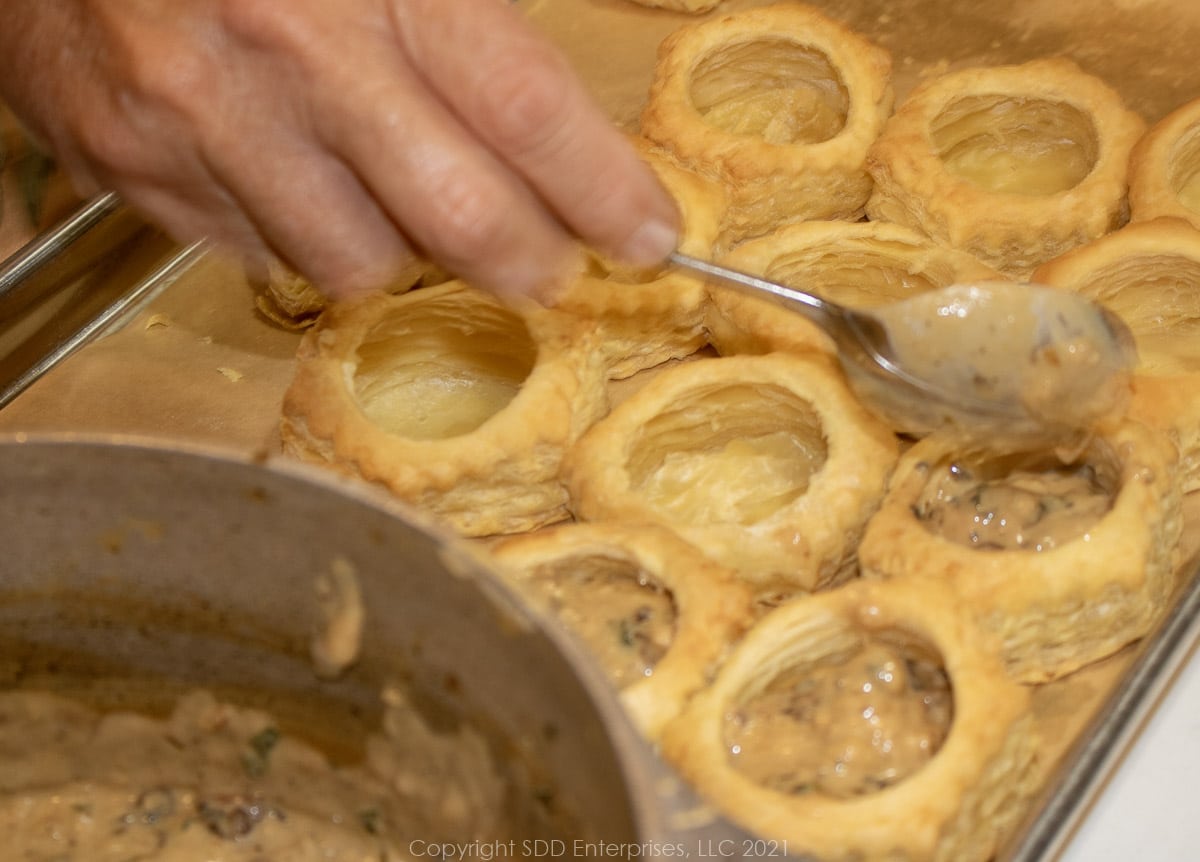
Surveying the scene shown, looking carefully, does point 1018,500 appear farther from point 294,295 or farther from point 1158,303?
point 294,295

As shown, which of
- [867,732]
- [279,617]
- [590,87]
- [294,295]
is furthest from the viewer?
[590,87]

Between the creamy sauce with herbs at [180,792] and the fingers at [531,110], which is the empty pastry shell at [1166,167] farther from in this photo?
the creamy sauce with herbs at [180,792]

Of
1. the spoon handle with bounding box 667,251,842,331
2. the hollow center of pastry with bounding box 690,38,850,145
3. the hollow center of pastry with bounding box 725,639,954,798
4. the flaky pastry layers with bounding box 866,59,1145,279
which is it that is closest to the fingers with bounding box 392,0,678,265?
the spoon handle with bounding box 667,251,842,331

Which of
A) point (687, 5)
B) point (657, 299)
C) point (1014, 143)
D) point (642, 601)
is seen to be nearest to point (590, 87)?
point (687, 5)

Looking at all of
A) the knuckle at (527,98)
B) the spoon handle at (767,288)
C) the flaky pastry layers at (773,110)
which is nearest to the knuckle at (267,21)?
the knuckle at (527,98)

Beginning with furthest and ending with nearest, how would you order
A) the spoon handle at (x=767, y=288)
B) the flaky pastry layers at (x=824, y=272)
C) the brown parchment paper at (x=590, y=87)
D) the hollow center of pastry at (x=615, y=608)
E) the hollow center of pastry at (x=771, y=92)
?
1. the hollow center of pastry at (x=771, y=92)
2. the brown parchment paper at (x=590, y=87)
3. the flaky pastry layers at (x=824, y=272)
4. the spoon handle at (x=767, y=288)
5. the hollow center of pastry at (x=615, y=608)
